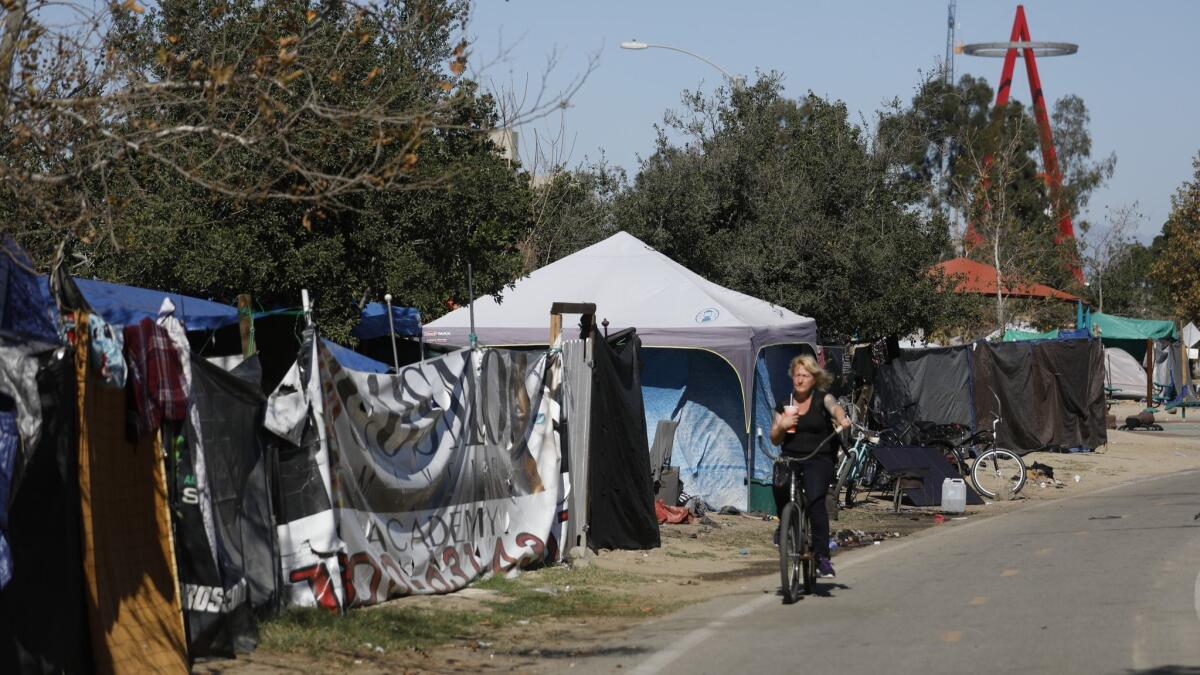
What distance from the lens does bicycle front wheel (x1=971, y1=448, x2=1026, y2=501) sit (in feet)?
69.1

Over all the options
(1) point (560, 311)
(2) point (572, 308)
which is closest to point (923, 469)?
(2) point (572, 308)

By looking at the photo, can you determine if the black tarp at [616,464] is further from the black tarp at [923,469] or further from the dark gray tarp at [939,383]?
the dark gray tarp at [939,383]

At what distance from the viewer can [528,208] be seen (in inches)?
749

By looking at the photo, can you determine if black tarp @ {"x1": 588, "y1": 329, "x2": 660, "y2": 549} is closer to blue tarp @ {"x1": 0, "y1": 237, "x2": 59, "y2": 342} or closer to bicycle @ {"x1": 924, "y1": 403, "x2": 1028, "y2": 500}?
blue tarp @ {"x1": 0, "y1": 237, "x2": 59, "y2": 342}

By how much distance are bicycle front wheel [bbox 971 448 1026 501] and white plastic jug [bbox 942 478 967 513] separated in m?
1.70

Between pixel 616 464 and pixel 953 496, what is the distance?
6.96 metres

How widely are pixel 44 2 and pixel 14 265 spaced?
2.13 meters

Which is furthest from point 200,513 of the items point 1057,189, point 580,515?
point 1057,189

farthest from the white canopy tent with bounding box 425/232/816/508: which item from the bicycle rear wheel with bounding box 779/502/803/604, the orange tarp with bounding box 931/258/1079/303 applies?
the orange tarp with bounding box 931/258/1079/303

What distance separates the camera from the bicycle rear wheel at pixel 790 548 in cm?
1020

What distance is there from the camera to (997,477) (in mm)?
22375

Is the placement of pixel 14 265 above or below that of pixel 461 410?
above

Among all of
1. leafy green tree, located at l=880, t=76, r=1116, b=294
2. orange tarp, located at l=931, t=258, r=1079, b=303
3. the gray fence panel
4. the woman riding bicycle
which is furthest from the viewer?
leafy green tree, located at l=880, t=76, r=1116, b=294

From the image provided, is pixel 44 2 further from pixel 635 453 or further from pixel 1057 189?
pixel 1057 189
